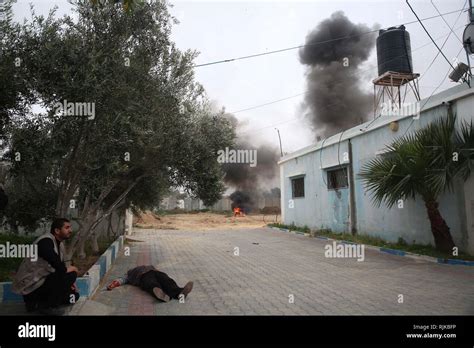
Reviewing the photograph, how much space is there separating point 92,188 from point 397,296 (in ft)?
21.4

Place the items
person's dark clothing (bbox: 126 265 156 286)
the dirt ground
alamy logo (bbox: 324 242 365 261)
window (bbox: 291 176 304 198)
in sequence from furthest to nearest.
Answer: the dirt ground < window (bbox: 291 176 304 198) < alamy logo (bbox: 324 242 365 261) < person's dark clothing (bbox: 126 265 156 286)

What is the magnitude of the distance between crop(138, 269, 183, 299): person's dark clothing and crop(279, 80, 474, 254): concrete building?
7563mm

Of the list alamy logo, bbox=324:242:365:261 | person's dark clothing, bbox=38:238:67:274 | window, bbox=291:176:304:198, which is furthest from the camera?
window, bbox=291:176:304:198

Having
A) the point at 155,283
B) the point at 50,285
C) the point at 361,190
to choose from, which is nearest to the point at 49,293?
the point at 50,285

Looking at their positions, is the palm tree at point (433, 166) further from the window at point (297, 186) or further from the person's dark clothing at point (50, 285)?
the window at point (297, 186)

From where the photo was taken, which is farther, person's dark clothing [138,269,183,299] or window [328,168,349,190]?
window [328,168,349,190]

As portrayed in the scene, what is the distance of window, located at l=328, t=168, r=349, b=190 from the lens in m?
16.1

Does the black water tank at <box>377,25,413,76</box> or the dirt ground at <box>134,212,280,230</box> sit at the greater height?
the black water tank at <box>377,25,413,76</box>
